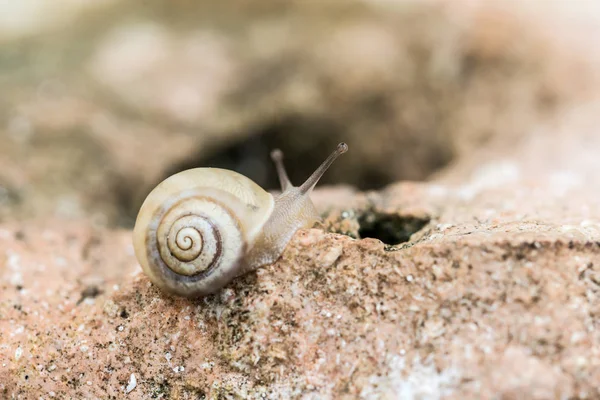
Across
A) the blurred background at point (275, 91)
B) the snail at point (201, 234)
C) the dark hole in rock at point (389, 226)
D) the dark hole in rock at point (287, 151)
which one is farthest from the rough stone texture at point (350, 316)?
the dark hole in rock at point (287, 151)

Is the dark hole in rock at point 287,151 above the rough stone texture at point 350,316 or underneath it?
underneath

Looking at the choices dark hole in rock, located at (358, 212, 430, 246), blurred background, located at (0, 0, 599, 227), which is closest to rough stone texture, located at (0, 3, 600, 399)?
dark hole in rock, located at (358, 212, 430, 246)

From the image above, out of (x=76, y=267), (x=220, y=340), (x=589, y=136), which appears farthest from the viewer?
(x=589, y=136)

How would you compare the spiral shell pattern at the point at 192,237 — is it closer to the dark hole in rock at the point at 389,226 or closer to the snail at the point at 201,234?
the snail at the point at 201,234

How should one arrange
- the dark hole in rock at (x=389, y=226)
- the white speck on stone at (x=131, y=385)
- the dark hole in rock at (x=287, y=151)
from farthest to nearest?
the dark hole in rock at (x=287, y=151), the dark hole in rock at (x=389, y=226), the white speck on stone at (x=131, y=385)

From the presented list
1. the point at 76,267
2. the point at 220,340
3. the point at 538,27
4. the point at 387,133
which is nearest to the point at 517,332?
the point at 220,340

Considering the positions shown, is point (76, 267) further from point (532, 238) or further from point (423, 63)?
point (423, 63)

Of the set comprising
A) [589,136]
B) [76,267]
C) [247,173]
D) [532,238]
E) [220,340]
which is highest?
[532,238]

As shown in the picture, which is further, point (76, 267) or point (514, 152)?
point (514, 152)
